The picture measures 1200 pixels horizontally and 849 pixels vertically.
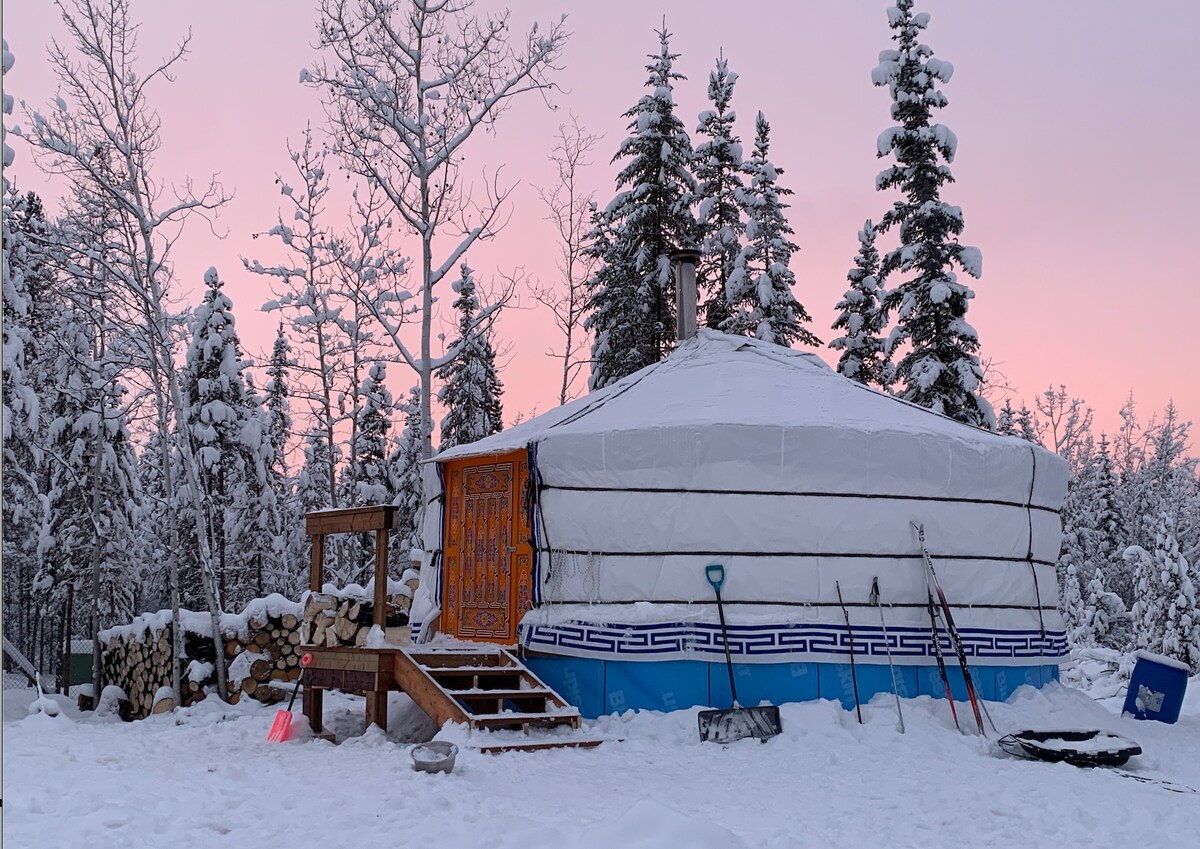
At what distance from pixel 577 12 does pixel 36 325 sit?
949cm

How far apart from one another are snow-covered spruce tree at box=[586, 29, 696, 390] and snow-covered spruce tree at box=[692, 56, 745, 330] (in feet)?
2.90

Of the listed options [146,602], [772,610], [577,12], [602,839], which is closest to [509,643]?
[772,610]

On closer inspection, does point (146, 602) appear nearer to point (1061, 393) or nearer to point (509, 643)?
point (509, 643)

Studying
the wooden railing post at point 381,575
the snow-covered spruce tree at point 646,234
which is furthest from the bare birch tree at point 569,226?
the wooden railing post at point 381,575

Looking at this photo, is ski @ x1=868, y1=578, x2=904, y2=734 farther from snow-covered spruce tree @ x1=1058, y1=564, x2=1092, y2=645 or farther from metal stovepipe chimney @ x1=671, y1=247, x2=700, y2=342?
snow-covered spruce tree @ x1=1058, y1=564, x2=1092, y2=645

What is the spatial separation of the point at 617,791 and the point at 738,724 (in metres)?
1.47

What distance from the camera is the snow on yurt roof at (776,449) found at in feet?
21.2

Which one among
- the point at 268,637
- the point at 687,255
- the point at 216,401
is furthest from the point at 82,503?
the point at 687,255

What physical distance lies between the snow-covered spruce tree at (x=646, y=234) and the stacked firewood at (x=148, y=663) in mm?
6827

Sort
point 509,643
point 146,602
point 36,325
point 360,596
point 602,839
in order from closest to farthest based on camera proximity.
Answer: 1. point 602,839
2. point 509,643
3. point 360,596
4. point 36,325
5. point 146,602

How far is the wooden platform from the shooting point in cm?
554

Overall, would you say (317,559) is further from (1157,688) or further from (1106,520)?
(1106,520)

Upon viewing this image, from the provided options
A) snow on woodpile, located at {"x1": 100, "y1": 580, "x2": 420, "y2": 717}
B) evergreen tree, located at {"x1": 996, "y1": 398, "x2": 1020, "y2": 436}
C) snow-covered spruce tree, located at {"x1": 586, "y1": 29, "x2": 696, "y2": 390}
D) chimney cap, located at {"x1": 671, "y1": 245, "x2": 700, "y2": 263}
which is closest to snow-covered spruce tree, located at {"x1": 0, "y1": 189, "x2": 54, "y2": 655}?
snow on woodpile, located at {"x1": 100, "y1": 580, "x2": 420, "y2": 717}

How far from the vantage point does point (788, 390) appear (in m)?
7.38
